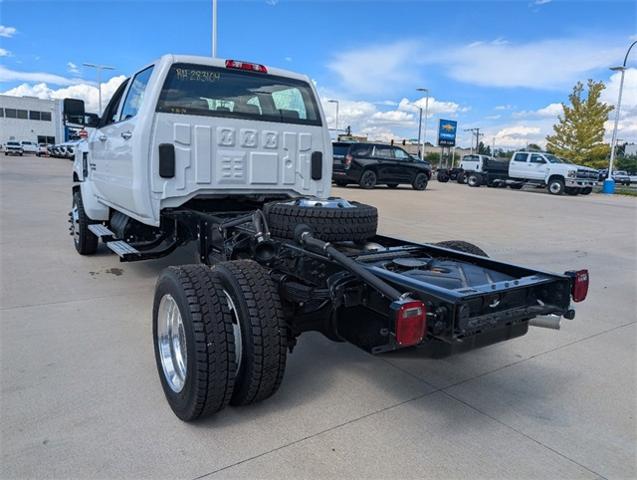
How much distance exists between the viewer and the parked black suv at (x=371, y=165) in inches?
802

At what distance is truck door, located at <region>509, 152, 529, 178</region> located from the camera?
26.5 meters

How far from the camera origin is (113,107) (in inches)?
223

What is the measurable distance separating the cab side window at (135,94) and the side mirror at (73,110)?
2.94 ft

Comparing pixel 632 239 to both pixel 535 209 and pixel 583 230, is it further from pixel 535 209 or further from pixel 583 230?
pixel 535 209

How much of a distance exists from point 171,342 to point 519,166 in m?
26.7

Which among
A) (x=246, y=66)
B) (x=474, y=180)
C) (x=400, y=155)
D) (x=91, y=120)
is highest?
(x=246, y=66)

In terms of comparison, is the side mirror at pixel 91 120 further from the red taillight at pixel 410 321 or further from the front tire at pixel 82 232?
the red taillight at pixel 410 321

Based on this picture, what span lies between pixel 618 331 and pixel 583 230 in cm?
760

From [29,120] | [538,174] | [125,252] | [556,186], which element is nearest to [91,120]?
[125,252]

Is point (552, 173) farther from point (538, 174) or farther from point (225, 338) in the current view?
point (225, 338)

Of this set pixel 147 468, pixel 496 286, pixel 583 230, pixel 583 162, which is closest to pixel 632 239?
pixel 583 230

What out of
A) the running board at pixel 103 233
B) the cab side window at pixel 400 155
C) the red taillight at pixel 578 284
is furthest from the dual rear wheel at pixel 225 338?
the cab side window at pixel 400 155

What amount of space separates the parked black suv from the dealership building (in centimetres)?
6935

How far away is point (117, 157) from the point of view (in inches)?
192
